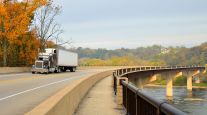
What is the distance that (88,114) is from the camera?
49.2ft

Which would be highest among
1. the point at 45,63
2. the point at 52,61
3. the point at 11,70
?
the point at 52,61

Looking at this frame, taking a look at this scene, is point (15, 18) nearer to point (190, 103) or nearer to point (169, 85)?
point (190, 103)

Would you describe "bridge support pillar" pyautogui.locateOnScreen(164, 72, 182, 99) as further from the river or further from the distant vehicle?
the distant vehicle

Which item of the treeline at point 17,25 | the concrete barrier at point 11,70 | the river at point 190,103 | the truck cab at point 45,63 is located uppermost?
the treeline at point 17,25

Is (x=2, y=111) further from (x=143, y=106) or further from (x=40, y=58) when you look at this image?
(x=40, y=58)

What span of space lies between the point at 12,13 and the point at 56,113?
184ft

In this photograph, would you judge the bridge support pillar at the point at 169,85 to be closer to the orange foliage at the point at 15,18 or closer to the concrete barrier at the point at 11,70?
the orange foliage at the point at 15,18

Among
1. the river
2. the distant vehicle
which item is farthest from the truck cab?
the river

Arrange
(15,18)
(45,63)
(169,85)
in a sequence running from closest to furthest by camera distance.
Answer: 1. (45,63)
2. (15,18)
3. (169,85)

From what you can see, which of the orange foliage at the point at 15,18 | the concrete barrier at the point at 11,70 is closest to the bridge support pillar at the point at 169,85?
the orange foliage at the point at 15,18

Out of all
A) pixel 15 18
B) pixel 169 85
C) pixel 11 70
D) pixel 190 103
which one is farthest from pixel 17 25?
pixel 169 85

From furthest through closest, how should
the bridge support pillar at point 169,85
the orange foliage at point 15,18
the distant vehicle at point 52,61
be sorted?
the bridge support pillar at point 169,85 < the orange foliage at point 15,18 < the distant vehicle at point 52,61

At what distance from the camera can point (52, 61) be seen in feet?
201

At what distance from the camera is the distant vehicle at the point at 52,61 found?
59.3 meters
